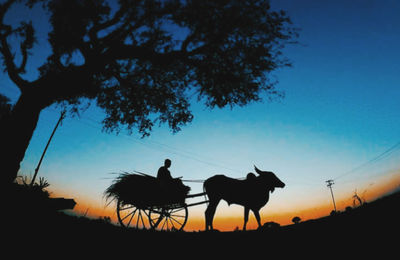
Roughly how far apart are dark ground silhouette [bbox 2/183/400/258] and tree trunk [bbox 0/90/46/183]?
4.38 m

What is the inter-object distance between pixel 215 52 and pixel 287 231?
8.03m

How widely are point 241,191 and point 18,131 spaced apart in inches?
320

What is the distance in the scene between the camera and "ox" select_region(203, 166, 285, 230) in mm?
7504

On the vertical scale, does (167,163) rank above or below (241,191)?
above

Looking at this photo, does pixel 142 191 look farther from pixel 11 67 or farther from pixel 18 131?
pixel 11 67

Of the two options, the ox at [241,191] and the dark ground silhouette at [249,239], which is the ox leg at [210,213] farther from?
the dark ground silhouette at [249,239]

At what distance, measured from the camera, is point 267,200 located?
7703mm

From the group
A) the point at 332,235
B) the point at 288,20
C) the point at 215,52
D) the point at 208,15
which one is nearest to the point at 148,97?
the point at 215,52

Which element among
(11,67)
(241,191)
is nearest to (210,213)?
(241,191)

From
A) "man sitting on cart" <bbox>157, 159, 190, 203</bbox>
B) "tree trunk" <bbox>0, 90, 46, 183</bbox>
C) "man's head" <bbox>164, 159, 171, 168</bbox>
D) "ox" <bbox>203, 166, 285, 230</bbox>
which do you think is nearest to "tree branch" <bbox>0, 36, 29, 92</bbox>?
"tree trunk" <bbox>0, 90, 46, 183</bbox>

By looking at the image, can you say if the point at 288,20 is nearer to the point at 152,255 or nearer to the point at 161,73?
the point at 161,73

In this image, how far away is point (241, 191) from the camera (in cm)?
766

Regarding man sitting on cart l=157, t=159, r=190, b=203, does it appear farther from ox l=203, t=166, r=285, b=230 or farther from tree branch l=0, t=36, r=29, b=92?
tree branch l=0, t=36, r=29, b=92

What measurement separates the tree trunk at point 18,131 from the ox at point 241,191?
21.5 feet
